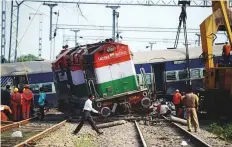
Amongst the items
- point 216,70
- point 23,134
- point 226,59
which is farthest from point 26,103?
point 226,59

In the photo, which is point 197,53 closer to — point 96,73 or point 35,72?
point 35,72

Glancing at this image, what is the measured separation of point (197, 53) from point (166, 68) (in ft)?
8.75

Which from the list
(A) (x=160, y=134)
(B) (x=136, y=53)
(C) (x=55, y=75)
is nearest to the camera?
(A) (x=160, y=134)

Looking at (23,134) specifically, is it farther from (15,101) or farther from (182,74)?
(182,74)

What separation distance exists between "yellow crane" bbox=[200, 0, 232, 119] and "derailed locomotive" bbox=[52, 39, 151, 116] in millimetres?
2747

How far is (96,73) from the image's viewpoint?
17.0 metres

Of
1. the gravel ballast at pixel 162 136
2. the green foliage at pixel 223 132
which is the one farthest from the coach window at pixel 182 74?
the green foliage at pixel 223 132

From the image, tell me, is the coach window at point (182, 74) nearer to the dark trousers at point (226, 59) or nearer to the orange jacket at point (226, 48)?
the dark trousers at point (226, 59)

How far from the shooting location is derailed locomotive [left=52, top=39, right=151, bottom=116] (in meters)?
17.0

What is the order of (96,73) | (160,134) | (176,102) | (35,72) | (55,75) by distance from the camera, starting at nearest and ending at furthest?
(160,134) → (96,73) → (176,102) → (55,75) → (35,72)

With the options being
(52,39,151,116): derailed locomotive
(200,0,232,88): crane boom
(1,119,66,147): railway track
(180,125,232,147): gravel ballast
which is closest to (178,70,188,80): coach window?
(200,0,232,88): crane boom

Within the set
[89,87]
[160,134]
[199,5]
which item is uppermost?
[199,5]

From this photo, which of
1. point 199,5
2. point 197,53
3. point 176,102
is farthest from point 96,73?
point 199,5

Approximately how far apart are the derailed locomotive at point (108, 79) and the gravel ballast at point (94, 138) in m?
1.91
